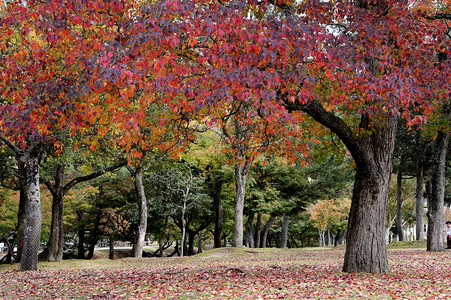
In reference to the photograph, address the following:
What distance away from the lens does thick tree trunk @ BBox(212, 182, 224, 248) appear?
2866cm

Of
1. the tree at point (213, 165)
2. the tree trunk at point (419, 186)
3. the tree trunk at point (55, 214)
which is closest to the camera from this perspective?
the tree trunk at point (55, 214)

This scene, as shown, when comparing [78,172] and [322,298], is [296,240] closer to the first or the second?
[78,172]

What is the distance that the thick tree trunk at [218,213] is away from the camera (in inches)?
1128

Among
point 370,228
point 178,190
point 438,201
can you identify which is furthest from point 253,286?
point 178,190

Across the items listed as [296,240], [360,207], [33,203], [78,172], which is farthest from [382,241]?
[296,240]

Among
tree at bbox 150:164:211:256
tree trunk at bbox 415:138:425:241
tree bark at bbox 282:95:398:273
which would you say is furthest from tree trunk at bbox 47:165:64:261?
tree trunk at bbox 415:138:425:241

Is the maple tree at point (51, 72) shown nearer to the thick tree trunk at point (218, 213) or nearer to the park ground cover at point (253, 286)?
the park ground cover at point (253, 286)

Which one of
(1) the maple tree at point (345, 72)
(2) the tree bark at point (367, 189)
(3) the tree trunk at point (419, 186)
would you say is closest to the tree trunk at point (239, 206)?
(3) the tree trunk at point (419, 186)

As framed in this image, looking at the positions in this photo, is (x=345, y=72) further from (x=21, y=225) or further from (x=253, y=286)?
(x=21, y=225)

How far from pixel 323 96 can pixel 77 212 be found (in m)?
26.5

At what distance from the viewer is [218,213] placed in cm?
2897

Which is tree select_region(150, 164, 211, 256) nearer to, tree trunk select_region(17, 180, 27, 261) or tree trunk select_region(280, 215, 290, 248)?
tree trunk select_region(17, 180, 27, 261)

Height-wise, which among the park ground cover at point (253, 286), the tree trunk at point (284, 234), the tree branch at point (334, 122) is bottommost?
the tree trunk at point (284, 234)

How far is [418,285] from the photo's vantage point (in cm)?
783
